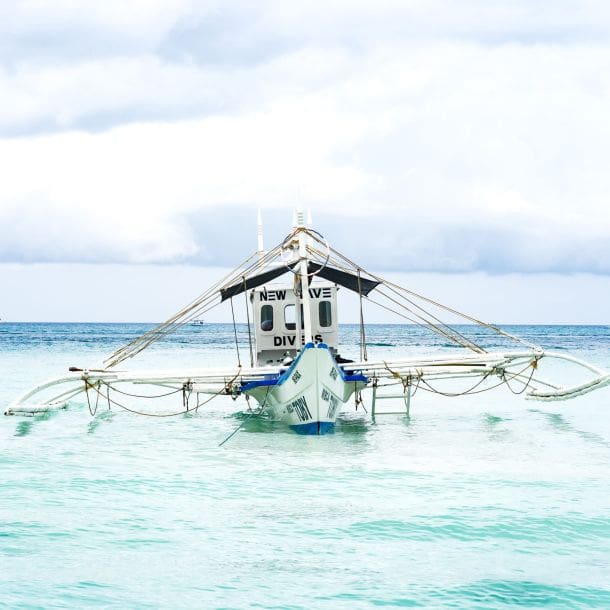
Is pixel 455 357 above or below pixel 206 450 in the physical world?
above

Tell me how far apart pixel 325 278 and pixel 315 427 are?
4495mm

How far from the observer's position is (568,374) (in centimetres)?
4159

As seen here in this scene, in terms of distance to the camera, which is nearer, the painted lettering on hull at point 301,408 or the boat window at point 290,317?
the painted lettering on hull at point 301,408

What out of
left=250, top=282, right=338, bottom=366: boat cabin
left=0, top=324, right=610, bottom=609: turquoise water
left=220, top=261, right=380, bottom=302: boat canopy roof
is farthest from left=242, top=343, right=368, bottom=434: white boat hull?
left=250, top=282, right=338, bottom=366: boat cabin

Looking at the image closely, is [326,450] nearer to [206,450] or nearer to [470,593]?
[206,450]

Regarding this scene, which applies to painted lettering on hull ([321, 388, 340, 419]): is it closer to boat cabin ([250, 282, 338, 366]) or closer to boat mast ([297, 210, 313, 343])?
boat mast ([297, 210, 313, 343])

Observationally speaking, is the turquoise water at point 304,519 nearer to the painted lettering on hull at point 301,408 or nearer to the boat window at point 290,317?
the painted lettering on hull at point 301,408

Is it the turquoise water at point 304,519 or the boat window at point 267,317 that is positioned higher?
the boat window at point 267,317

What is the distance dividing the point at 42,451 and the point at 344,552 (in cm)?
833

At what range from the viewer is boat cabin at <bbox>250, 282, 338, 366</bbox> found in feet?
68.6

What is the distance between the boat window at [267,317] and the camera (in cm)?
2111

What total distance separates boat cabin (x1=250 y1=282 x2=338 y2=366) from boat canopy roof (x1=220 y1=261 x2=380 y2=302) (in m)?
0.97

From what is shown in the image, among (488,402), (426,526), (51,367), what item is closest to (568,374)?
(488,402)

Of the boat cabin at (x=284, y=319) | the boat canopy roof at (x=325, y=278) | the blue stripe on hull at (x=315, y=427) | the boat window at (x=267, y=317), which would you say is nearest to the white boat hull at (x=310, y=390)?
the blue stripe on hull at (x=315, y=427)
